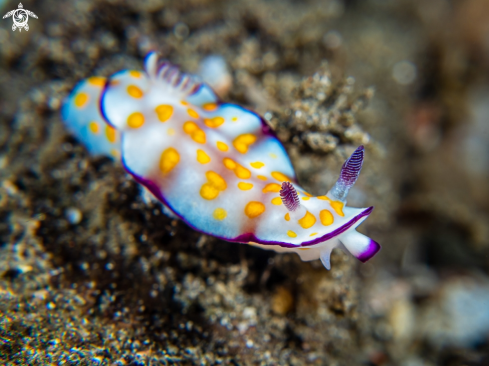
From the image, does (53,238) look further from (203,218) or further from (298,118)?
(298,118)

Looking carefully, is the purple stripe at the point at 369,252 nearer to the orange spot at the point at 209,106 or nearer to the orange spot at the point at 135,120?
the orange spot at the point at 209,106

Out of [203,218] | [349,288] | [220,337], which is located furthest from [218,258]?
[349,288]

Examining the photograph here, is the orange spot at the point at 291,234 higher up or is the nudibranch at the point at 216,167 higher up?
the nudibranch at the point at 216,167

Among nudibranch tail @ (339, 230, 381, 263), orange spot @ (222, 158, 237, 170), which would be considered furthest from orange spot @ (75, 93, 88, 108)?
nudibranch tail @ (339, 230, 381, 263)

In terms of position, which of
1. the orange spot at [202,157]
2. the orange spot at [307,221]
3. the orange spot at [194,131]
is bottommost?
the orange spot at [307,221]

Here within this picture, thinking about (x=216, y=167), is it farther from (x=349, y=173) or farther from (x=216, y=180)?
(x=349, y=173)

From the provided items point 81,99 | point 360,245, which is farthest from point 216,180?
point 81,99

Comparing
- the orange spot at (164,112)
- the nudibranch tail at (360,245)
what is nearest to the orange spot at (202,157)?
the orange spot at (164,112)
